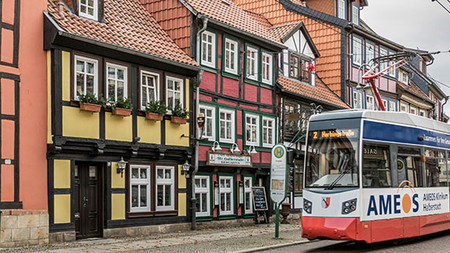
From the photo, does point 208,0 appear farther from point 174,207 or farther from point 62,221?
point 62,221

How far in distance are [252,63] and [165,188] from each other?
7.40 meters

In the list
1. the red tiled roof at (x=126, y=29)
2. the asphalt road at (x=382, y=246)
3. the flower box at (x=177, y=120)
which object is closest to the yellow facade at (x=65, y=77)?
the red tiled roof at (x=126, y=29)

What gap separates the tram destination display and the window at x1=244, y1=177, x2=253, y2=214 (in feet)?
1.05

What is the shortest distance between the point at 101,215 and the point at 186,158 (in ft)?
13.6

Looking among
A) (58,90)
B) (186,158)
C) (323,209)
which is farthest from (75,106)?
(323,209)

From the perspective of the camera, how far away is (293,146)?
28250mm

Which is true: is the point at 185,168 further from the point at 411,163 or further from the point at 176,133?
the point at 411,163

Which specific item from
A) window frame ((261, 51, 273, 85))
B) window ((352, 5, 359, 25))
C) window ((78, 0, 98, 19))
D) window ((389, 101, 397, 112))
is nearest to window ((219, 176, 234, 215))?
window frame ((261, 51, 273, 85))

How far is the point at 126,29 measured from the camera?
2042 cm

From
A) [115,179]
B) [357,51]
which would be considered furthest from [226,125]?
[357,51]

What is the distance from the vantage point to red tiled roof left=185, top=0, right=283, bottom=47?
23.3 metres

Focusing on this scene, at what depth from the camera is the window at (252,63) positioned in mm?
25453

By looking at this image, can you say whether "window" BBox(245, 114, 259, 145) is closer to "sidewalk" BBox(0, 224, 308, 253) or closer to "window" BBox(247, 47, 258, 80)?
"window" BBox(247, 47, 258, 80)

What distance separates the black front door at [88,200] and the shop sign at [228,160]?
5122 mm
